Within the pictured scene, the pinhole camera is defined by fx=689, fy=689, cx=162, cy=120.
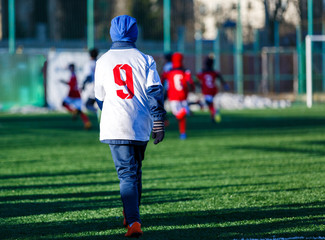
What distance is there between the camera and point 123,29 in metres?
5.67

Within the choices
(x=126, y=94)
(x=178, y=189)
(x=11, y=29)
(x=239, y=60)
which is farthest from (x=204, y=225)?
(x=239, y=60)

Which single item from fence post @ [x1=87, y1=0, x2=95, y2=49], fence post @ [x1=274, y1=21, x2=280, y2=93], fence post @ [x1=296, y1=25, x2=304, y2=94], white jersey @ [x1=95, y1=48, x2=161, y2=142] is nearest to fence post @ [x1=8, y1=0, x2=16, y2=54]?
fence post @ [x1=87, y1=0, x2=95, y2=49]

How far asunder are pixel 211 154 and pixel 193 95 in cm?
2186

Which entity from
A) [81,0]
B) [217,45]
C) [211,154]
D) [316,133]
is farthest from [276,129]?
[81,0]

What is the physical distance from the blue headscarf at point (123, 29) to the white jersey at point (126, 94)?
14cm

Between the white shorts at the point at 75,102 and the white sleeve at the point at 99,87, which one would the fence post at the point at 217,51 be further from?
the white sleeve at the point at 99,87

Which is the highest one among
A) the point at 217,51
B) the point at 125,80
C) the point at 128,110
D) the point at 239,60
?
the point at 217,51

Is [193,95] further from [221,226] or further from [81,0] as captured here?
[221,226]

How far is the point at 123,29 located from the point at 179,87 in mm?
10525

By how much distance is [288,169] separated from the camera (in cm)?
1018

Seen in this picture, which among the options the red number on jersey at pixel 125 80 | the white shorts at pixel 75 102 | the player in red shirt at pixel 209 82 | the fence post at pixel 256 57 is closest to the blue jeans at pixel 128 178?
the red number on jersey at pixel 125 80

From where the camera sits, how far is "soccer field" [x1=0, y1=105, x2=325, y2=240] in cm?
597

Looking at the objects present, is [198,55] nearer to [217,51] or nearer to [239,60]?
[217,51]

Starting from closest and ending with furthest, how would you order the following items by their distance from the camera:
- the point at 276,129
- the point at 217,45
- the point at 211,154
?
1. the point at 211,154
2. the point at 276,129
3. the point at 217,45
